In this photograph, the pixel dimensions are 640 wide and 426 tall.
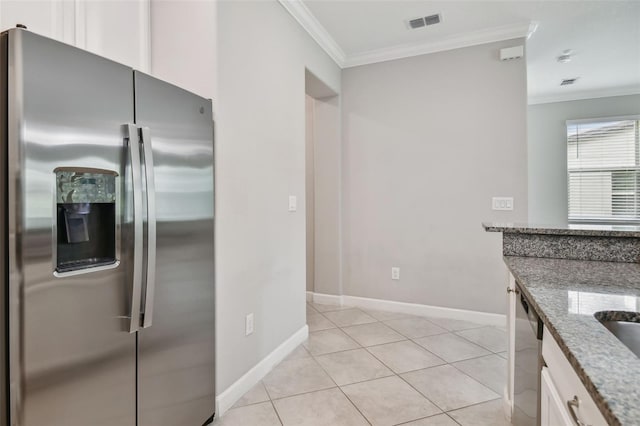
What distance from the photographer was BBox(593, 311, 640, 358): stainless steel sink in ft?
3.06

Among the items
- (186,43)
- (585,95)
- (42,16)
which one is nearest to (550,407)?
(186,43)

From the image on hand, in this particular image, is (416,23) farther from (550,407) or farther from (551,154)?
(551,154)

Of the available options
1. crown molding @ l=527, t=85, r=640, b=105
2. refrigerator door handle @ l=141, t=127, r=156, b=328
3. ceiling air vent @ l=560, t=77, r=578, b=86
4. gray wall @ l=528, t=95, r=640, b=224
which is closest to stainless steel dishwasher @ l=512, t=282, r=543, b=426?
refrigerator door handle @ l=141, t=127, r=156, b=328

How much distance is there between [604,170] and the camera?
4.84 m

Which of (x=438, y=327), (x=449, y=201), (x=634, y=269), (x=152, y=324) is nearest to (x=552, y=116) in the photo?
(x=449, y=201)

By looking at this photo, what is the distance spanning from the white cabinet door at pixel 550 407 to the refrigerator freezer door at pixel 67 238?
4.66 feet

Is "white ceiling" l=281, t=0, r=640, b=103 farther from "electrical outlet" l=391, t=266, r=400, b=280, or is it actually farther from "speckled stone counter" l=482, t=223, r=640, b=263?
"electrical outlet" l=391, t=266, r=400, b=280

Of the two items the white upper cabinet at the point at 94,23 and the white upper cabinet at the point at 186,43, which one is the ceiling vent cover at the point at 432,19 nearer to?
the white upper cabinet at the point at 186,43

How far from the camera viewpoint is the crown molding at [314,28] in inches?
104

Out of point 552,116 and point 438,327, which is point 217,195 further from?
point 552,116

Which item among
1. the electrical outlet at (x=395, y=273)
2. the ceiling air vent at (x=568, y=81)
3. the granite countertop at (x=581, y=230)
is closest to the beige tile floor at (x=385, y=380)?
the electrical outlet at (x=395, y=273)

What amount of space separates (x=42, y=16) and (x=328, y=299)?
334cm

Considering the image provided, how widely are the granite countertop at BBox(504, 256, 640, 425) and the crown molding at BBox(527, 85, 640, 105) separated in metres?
4.47

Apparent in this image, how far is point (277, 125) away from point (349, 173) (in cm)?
149
